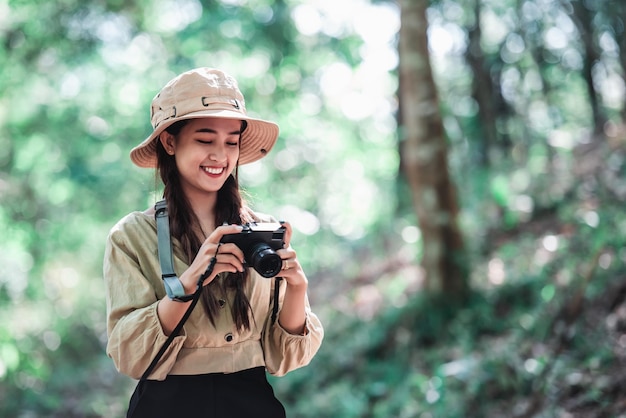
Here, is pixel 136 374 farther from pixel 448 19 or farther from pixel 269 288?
pixel 448 19

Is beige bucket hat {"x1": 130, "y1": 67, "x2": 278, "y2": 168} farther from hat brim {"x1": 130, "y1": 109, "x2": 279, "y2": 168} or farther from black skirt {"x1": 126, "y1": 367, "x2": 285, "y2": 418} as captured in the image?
black skirt {"x1": 126, "y1": 367, "x2": 285, "y2": 418}

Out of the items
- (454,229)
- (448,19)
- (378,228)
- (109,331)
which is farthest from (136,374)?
(448,19)

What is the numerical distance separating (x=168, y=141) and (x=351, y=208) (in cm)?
696

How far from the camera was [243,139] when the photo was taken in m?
2.30

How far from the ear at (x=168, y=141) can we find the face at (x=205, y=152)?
0.02 meters

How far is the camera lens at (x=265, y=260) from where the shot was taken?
72.3 inches

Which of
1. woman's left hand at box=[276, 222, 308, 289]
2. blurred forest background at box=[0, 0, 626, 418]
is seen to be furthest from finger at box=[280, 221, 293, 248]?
blurred forest background at box=[0, 0, 626, 418]

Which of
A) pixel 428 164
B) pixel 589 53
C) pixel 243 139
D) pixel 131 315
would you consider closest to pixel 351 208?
pixel 428 164

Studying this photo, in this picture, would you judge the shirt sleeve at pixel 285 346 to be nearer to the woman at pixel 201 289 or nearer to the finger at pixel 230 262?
the woman at pixel 201 289

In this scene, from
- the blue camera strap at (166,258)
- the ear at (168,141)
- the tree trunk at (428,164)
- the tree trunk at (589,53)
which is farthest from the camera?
the tree trunk at (589,53)

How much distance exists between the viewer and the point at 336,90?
781 centimetres

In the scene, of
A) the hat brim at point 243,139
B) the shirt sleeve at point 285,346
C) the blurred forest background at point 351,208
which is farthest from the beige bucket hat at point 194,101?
the blurred forest background at point 351,208

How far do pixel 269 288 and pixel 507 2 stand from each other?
8490 mm

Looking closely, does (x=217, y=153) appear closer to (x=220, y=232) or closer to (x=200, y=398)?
(x=220, y=232)
